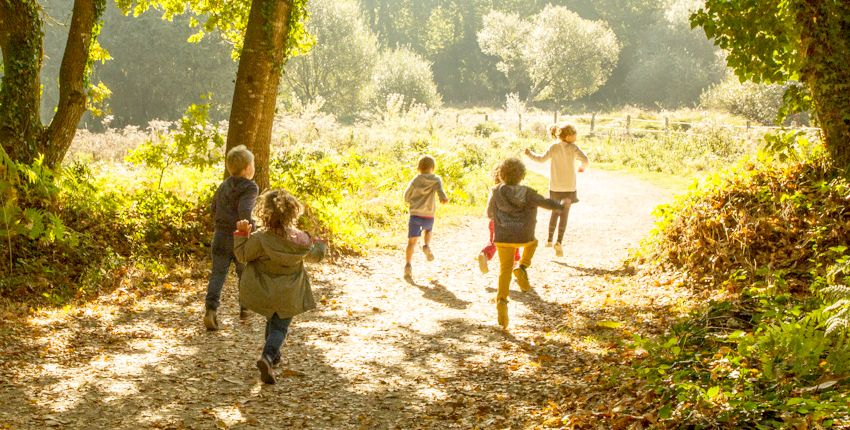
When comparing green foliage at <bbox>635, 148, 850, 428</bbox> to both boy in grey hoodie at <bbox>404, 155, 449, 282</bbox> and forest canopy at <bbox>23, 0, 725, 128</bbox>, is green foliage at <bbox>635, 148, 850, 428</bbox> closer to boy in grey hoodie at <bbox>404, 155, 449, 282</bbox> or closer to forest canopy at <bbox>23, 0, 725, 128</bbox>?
boy in grey hoodie at <bbox>404, 155, 449, 282</bbox>

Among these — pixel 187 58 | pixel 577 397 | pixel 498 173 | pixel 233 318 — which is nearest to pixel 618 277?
pixel 498 173

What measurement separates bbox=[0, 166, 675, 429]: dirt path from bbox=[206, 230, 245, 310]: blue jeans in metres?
0.36

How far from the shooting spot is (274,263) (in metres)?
5.47

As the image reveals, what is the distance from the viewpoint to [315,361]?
6.18 meters

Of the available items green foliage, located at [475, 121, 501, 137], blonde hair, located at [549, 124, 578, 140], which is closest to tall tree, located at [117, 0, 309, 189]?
blonde hair, located at [549, 124, 578, 140]

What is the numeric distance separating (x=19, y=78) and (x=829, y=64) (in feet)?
30.7

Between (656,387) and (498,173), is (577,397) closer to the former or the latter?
(656,387)

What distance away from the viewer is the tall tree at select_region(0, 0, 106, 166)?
9242 mm

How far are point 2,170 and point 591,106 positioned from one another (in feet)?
189

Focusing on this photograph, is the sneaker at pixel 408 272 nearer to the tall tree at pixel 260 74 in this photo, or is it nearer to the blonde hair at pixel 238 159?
the tall tree at pixel 260 74

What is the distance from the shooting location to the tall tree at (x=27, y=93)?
30.3 feet

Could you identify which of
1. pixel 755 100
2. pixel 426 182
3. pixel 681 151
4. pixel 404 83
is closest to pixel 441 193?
pixel 426 182

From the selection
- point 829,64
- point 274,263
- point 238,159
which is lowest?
point 274,263

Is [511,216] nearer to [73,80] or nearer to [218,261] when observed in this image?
[218,261]
